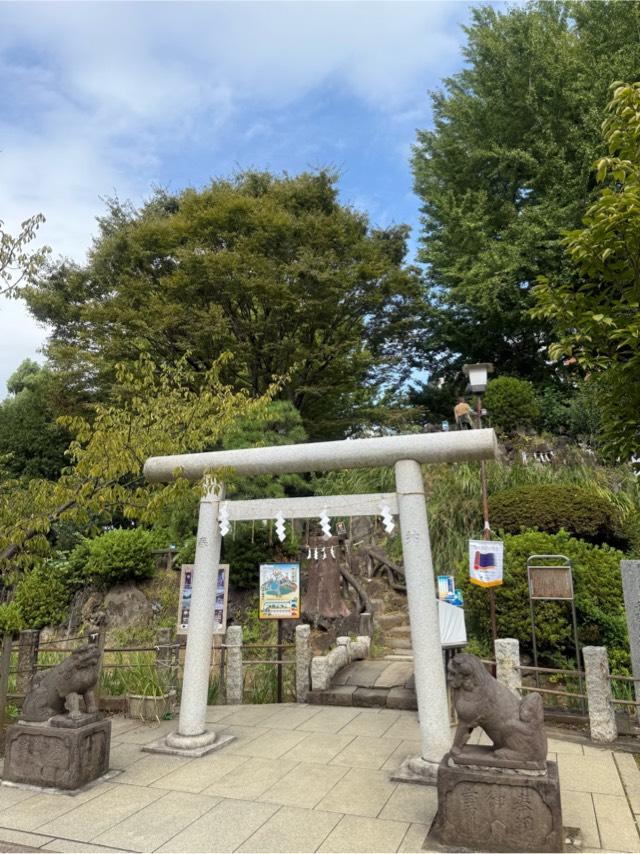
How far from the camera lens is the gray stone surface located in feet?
22.2

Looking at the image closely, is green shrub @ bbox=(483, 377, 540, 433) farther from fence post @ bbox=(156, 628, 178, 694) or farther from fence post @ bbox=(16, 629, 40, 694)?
fence post @ bbox=(16, 629, 40, 694)

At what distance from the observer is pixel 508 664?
6.95 m

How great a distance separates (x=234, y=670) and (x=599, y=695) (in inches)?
203

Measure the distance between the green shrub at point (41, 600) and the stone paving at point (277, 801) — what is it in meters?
8.03

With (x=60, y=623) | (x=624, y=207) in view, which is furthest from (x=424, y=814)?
(x=60, y=623)

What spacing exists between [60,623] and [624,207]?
14.7 meters

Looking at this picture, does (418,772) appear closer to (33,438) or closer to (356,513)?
(356,513)

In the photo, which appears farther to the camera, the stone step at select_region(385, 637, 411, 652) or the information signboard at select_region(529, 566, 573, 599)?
the stone step at select_region(385, 637, 411, 652)

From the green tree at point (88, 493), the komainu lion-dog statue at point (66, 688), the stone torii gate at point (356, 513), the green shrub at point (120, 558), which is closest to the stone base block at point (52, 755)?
the komainu lion-dog statue at point (66, 688)

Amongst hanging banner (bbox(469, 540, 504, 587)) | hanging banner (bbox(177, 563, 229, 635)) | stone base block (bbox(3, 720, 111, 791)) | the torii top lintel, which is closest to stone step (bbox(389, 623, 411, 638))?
hanging banner (bbox(177, 563, 229, 635))

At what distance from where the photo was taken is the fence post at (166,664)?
804 cm

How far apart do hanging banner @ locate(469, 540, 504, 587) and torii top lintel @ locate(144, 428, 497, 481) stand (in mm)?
2298

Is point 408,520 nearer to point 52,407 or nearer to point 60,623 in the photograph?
point 60,623

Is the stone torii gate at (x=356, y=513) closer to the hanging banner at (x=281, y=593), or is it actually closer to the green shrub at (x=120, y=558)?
the hanging banner at (x=281, y=593)
